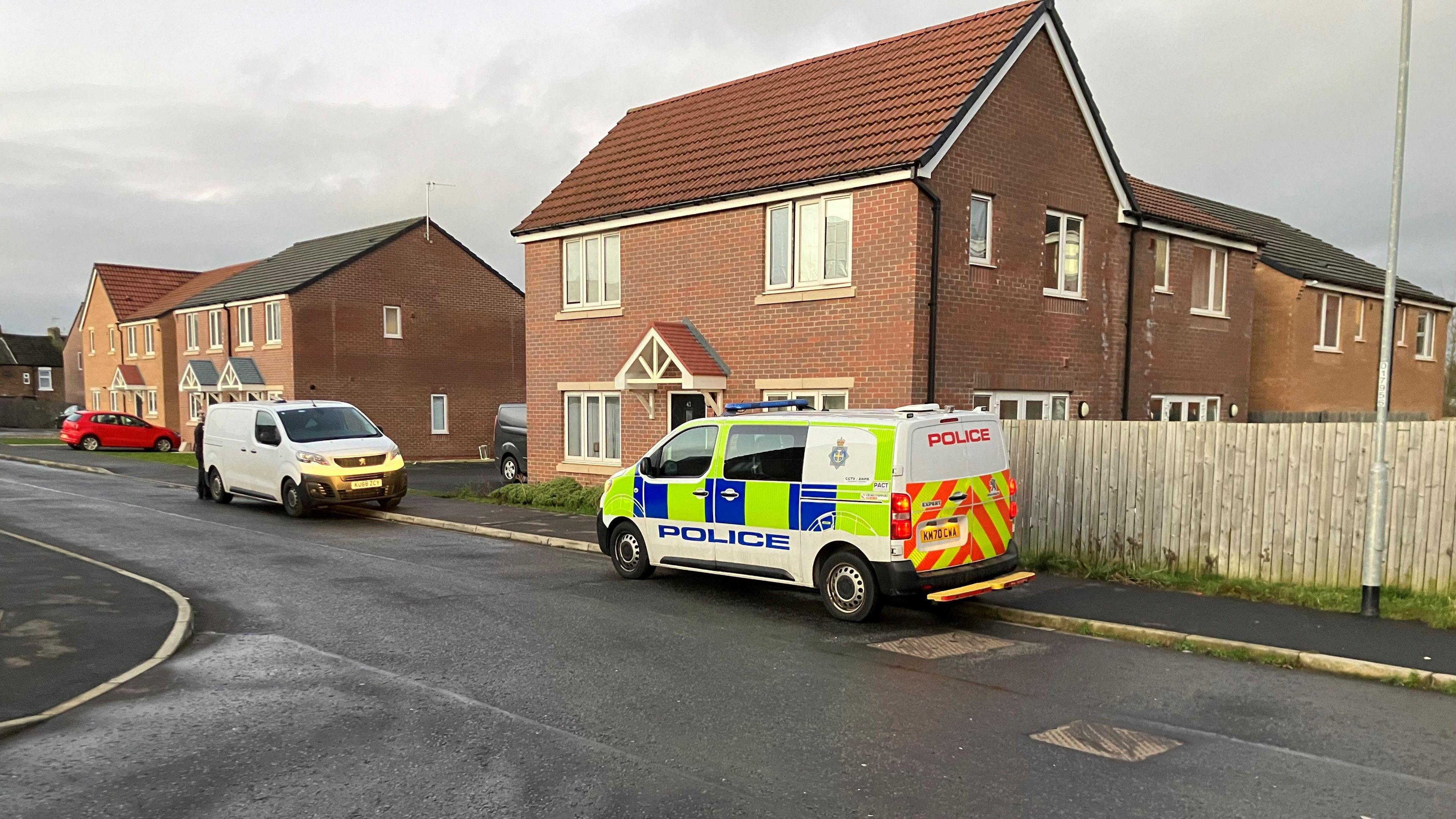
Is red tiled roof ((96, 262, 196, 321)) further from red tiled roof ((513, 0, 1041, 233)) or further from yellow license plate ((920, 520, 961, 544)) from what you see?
yellow license plate ((920, 520, 961, 544))

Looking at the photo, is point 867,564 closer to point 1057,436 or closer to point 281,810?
point 1057,436

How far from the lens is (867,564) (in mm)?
8672

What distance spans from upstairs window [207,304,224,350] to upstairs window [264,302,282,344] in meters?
4.52

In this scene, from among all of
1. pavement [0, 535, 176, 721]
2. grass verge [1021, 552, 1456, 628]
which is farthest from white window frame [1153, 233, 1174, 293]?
pavement [0, 535, 176, 721]

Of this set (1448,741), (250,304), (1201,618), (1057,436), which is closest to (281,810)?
(1448,741)

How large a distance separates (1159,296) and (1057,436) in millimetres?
7682

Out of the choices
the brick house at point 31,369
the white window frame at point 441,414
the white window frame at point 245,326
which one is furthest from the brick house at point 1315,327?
the brick house at point 31,369

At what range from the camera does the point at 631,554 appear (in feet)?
35.8

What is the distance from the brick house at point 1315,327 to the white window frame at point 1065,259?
4568 mm

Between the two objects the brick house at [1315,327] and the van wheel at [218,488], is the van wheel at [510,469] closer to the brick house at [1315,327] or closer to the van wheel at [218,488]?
the van wheel at [218,488]

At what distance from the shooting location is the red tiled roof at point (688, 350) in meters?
15.7

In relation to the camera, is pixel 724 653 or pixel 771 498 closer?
pixel 724 653

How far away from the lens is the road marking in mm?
5891

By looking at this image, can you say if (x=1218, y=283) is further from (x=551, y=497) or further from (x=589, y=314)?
(x=551, y=497)
